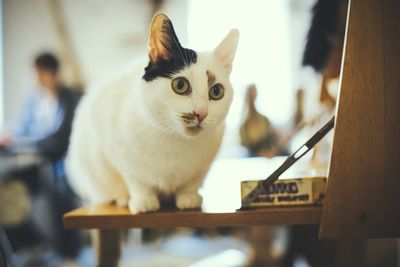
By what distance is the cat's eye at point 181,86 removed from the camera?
0.61m

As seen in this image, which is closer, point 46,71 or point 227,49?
point 227,49

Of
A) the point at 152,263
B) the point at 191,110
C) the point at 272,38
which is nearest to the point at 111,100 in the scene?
the point at 191,110

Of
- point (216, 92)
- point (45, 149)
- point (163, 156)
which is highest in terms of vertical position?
point (216, 92)

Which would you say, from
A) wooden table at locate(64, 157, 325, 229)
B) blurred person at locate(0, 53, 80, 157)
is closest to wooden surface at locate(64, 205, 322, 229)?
wooden table at locate(64, 157, 325, 229)

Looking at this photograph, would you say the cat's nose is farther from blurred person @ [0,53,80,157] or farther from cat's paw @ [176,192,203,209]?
blurred person @ [0,53,80,157]

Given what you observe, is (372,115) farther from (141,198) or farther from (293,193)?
(141,198)

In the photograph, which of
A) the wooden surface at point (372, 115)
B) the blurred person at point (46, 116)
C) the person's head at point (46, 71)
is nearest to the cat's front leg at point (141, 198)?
the wooden surface at point (372, 115)

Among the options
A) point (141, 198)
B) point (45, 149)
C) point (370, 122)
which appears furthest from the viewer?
point (45, 149)

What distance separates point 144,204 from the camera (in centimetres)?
67

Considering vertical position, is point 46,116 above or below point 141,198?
above

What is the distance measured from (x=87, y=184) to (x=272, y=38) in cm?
62

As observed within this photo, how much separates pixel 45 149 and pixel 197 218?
1744 mm

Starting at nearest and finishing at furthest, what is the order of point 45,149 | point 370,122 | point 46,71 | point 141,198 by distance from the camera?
point 370,122
point 141,198
point 45,149
point 46,71

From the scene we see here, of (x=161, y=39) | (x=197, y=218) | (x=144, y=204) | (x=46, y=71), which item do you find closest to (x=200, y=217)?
(x=197, y=218)
